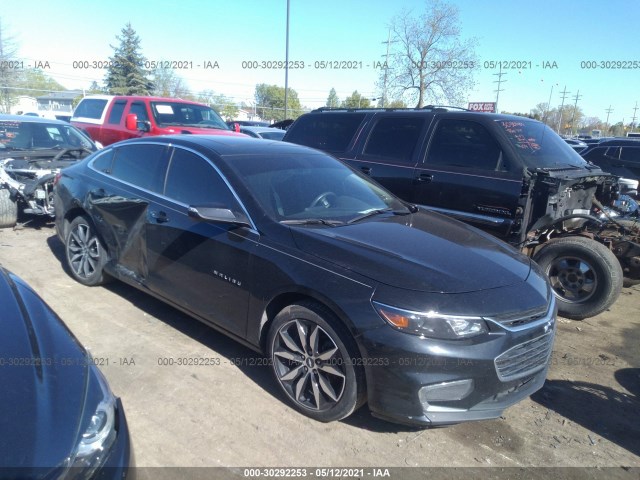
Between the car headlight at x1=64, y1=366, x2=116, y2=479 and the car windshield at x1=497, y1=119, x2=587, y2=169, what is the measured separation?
460 cm

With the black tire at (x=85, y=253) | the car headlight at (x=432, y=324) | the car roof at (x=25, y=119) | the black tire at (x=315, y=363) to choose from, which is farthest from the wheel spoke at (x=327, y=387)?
the car roof at (x=25, y=119)

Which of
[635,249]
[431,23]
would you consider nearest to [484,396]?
[635,249]

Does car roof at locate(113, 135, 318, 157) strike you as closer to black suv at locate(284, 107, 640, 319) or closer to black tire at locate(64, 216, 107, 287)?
black tire at locate(64, 216, 107, 287)

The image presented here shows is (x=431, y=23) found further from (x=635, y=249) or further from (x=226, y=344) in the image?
(x=226, y=344)

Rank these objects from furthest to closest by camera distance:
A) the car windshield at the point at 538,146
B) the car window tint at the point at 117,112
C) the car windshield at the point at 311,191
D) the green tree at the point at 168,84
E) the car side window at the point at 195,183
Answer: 1. the green tree at the point at 168,84
2. the car window tint at the point at 117,112
3. the car windshield at the point at 538,146
4. the car side window at the point at 195,183
5. the car windshield at the point at 311,191

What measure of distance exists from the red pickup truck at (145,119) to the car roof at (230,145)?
18.2 ft

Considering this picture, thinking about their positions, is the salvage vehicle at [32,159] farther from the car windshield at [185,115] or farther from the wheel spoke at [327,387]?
the wheel spoke at [327,387]

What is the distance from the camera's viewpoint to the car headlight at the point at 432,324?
2.60m

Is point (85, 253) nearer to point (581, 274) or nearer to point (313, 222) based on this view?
point (313, 222)

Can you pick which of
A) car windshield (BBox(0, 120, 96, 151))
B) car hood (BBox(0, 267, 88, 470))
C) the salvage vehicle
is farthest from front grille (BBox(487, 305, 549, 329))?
car windshield (BBox(0, 120, 96, 151))

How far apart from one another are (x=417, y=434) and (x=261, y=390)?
1.09m

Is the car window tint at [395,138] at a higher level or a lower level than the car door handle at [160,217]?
higher

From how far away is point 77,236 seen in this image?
4.99 metres

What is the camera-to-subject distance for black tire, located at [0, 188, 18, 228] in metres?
6.80
